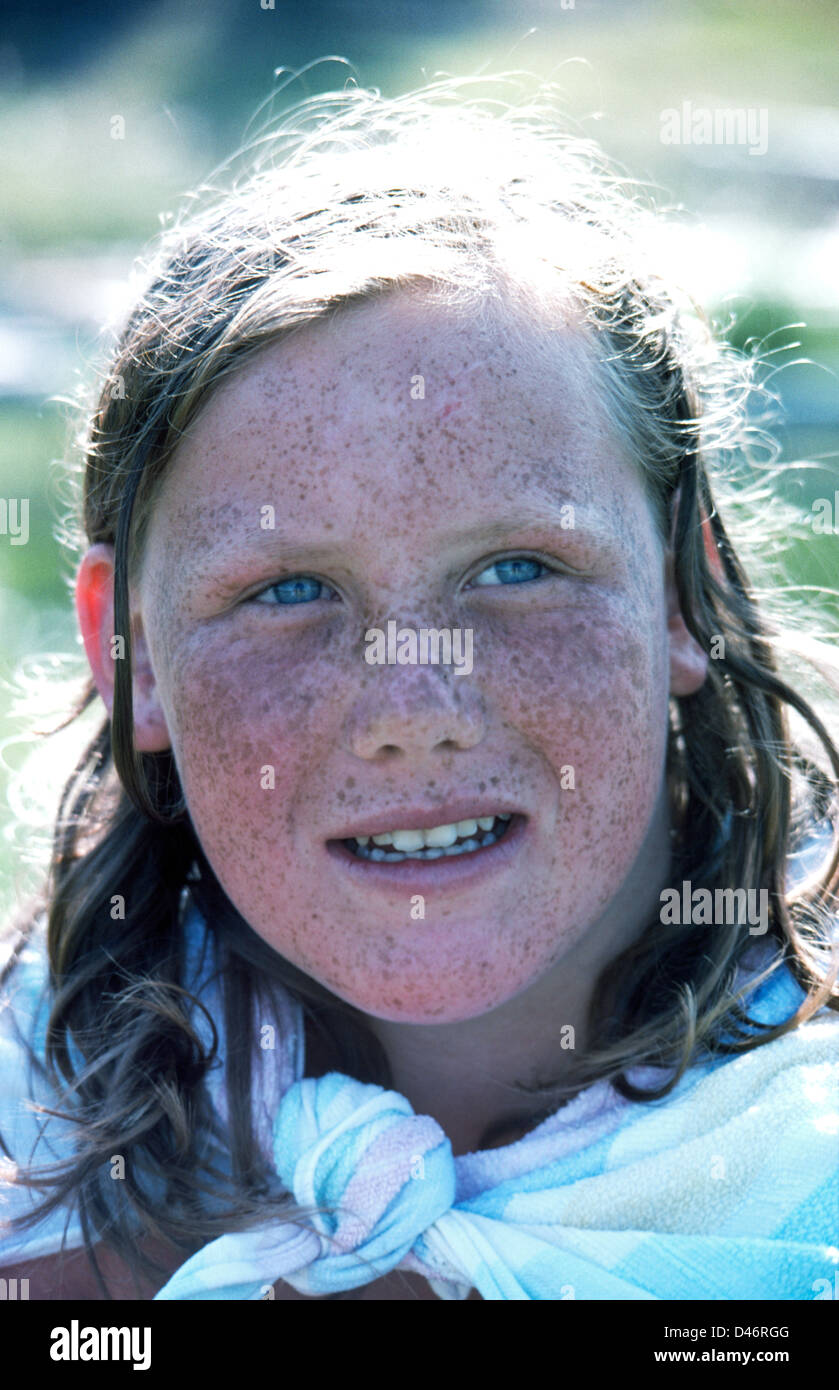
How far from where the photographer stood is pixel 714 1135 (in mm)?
1730

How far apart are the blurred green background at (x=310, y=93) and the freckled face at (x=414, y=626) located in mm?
3508

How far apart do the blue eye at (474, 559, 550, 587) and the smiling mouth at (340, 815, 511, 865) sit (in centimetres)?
30

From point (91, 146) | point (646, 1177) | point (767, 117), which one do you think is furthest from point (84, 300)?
point (646, 1177)

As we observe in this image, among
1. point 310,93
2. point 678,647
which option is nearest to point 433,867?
point 678,647

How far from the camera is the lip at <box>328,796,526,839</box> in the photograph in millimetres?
1684

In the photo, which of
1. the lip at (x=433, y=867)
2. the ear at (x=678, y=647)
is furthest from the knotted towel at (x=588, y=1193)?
the ear at (x=678, y=647)

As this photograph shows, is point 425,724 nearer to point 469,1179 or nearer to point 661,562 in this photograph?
point 661,562

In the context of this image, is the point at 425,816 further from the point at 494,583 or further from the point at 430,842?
the point at 494,583

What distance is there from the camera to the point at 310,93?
20.3 ft

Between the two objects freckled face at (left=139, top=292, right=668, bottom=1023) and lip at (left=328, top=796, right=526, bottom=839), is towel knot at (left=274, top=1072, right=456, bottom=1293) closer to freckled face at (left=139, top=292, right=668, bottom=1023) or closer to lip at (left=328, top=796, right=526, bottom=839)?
freckled face at (left=139, top=292, right=668, bottom=1023)

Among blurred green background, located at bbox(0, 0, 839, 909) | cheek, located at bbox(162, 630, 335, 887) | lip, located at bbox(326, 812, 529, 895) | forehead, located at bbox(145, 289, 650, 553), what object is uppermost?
blurred green background, located at bbox(0, 0, 839, 909)

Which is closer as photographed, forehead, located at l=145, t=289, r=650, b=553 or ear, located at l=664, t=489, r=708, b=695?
forehead, located at l=145, t=289, r=650, b=553

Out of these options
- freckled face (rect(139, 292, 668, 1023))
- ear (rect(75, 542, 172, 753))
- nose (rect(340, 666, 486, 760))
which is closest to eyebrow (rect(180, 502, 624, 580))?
freckled face (rect(139, 292, 668, 1023))

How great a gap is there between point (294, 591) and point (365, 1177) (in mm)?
754
